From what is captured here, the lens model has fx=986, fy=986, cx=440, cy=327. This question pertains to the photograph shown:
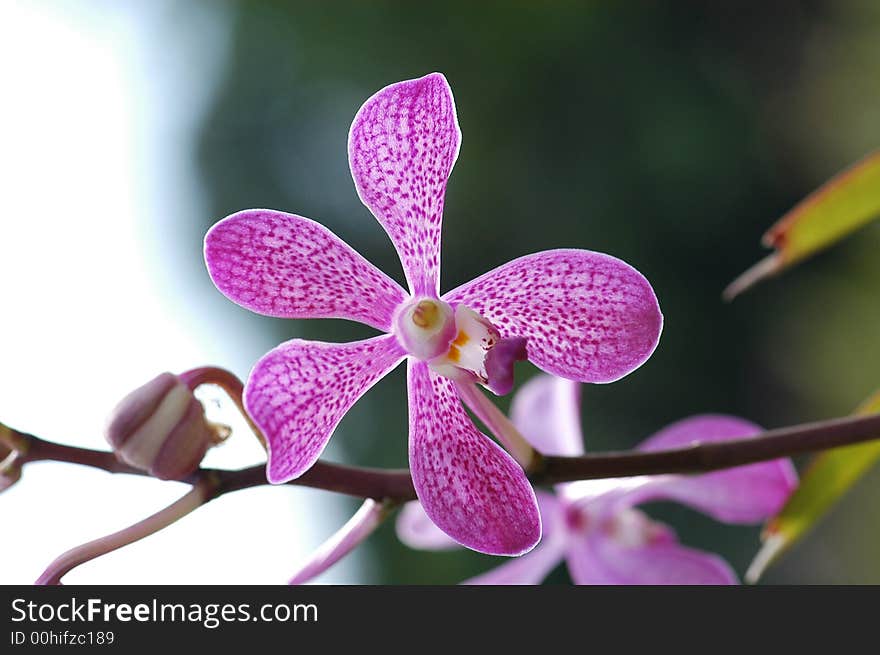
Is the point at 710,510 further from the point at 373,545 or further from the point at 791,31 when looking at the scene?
the point at 791,31

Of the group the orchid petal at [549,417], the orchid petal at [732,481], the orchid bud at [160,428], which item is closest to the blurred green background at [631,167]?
the orchid petal at [549,417]

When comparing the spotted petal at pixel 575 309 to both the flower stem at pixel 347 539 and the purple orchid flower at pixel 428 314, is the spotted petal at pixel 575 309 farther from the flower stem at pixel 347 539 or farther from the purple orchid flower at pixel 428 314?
the flower stem at pixel 347 539

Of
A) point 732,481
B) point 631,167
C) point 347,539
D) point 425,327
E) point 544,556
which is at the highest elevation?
point 425,327

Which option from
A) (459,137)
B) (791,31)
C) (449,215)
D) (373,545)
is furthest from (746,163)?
(459,137)

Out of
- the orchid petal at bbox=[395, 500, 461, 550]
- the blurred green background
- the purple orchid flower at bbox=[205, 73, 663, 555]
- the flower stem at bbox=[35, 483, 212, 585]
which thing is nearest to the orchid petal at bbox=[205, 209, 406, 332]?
the purple orchid flower at bbox=[205, 73, 663, 555]

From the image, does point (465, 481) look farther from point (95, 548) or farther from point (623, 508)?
point (623, 508)

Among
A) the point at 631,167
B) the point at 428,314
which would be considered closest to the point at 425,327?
the point at 428,314
